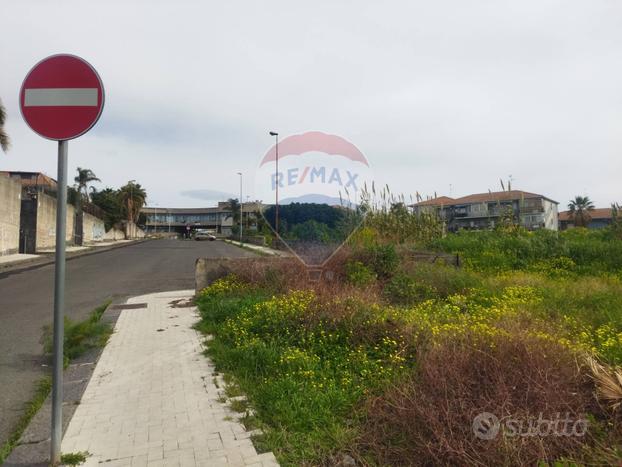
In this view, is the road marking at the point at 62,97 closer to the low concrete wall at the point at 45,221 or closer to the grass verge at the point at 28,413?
the grass verge at the point at 28,413

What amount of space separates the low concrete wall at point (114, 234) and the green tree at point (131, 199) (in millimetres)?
5747

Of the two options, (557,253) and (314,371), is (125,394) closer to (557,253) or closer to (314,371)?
(314,371)

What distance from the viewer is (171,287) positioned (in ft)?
36.9

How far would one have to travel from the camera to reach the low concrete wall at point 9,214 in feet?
62.8

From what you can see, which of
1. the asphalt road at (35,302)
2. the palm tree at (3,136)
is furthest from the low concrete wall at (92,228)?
the asphalt road at (35,302)

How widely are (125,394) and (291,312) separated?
2190mm

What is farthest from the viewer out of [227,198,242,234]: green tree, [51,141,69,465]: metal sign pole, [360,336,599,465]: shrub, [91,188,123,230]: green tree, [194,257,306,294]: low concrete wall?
[227,198,242,234]: green tree

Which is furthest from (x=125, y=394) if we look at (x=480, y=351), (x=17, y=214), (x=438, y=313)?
(x=17, y=214)

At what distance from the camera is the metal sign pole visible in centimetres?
247

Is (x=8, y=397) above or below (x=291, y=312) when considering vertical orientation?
below

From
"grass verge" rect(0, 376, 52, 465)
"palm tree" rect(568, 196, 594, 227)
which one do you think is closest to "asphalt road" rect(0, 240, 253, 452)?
"grass verge" rect(0, 376, 52, 465)

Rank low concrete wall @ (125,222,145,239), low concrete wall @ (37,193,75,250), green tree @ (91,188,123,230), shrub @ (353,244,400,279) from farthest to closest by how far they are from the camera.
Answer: low concrete wall @ (125,222,145,239) < green tree @ (91,188,123,230) < low concrete wall @ (37,193,75,250) < shrub @ (353,244,400,279)

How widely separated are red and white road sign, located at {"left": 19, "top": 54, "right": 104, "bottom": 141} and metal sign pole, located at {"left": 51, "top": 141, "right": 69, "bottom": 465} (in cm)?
13

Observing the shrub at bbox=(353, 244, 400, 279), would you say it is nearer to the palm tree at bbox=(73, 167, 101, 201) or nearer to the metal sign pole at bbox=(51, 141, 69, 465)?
the metal sign pole at bbox=(51, 141, 69, 465)
